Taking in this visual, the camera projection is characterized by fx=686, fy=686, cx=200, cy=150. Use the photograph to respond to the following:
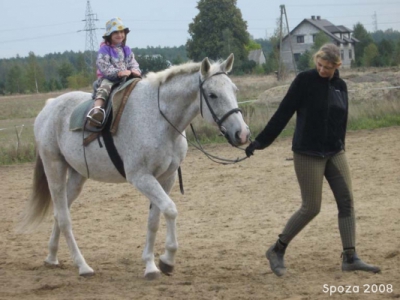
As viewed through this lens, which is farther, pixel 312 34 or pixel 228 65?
pixel 312 34

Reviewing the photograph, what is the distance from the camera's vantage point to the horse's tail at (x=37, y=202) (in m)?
7.46

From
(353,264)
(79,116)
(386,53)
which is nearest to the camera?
(353,264)

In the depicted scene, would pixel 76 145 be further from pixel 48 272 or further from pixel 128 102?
pixel 48 272

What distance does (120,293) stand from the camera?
5.80 m

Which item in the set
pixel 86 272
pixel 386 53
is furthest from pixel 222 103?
pixel 386 53

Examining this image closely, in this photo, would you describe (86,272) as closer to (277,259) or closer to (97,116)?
(97,116)

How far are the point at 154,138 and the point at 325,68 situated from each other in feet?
5.26

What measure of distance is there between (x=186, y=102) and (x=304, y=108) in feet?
3.52

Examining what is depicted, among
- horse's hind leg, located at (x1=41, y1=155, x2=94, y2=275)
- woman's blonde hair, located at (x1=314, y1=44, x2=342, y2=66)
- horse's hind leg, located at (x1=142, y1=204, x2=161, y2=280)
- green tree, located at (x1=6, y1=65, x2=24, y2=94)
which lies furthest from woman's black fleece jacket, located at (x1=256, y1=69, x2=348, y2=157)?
green tree, located at (x1=6, y1=65, x2=24, y2=94)

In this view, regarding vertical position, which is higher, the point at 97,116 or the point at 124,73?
the point at 124,73

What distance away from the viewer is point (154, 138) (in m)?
6.07

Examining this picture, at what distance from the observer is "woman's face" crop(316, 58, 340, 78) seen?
557cm

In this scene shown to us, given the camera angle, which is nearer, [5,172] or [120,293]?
[120,293]

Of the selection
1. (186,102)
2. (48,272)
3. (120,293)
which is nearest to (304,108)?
(186,102)
